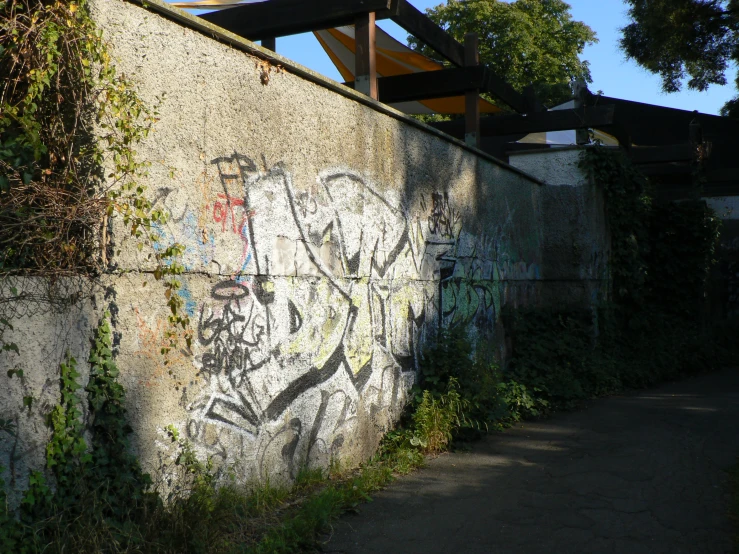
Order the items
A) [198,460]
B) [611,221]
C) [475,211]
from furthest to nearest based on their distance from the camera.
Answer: [611,221], [475,211], [198,460]

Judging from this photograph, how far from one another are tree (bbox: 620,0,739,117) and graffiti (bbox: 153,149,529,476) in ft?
50.8

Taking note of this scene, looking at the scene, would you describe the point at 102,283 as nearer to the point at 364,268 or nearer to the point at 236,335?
the point at 236,335

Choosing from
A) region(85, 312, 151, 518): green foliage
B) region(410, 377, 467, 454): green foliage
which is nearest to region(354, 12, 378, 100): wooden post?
region(410, 377, 467, 454): green foliage

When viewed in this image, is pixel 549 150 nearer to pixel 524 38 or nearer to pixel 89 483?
pixel 89 483

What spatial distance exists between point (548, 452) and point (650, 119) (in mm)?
19658

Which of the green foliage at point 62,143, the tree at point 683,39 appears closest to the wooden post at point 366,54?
the green foliage at point 62,143

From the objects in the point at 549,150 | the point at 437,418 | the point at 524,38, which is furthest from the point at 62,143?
the point at 524,38

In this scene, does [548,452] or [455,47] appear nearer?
[548,452]

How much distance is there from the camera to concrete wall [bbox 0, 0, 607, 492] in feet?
12.6

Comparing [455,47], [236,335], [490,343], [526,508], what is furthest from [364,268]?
[455,47]

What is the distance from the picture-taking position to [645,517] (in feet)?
15.2

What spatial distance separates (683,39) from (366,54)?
1618cm

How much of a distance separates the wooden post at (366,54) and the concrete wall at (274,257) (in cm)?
39

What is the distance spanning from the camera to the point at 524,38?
2656 cm
